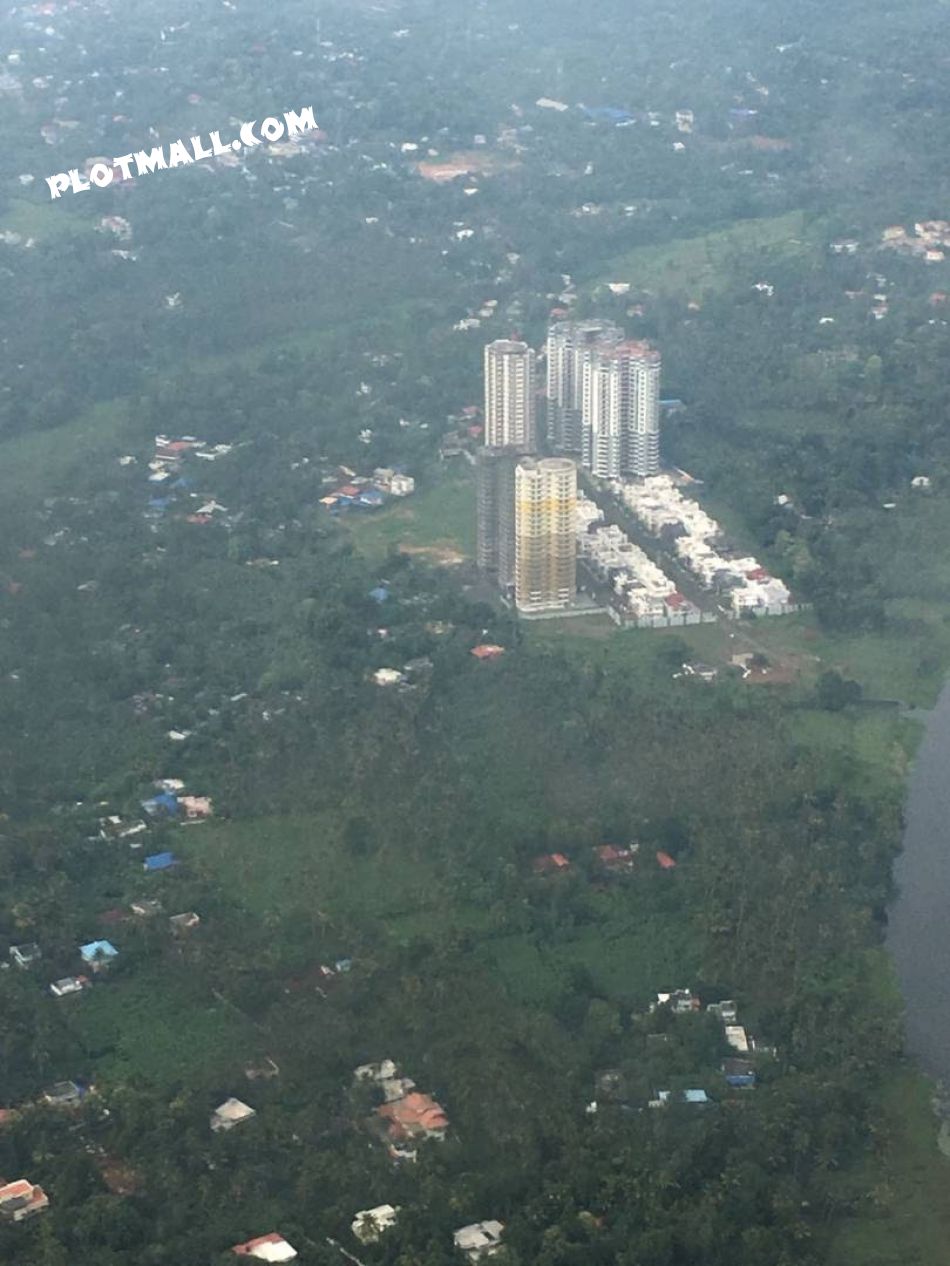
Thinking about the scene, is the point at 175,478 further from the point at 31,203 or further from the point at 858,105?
the point at 858,105

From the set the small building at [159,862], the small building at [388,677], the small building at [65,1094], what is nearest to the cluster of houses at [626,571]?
the small building at [388,677]

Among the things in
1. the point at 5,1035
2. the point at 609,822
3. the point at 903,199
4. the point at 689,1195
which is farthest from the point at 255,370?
the point at 689,1195

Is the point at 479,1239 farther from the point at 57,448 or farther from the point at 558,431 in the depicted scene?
the point at 57,448

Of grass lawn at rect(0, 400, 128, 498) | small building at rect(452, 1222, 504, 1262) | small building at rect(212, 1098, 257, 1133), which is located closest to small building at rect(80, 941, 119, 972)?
small building at rect(212, 1098, 257, 1133)

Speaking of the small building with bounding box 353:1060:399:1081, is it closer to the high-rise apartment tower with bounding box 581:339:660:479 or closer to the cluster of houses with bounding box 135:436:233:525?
the cluster of houses with bounding box 135:436:233:525

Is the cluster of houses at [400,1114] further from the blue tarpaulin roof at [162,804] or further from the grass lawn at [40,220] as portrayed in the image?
the grass lawn at [40,220]

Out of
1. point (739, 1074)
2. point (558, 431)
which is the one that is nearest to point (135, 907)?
point (739, 1074)

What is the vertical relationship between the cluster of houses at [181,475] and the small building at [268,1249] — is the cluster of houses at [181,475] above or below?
below

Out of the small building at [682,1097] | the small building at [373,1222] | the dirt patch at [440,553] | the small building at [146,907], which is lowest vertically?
the dirt patch at [440,553]
